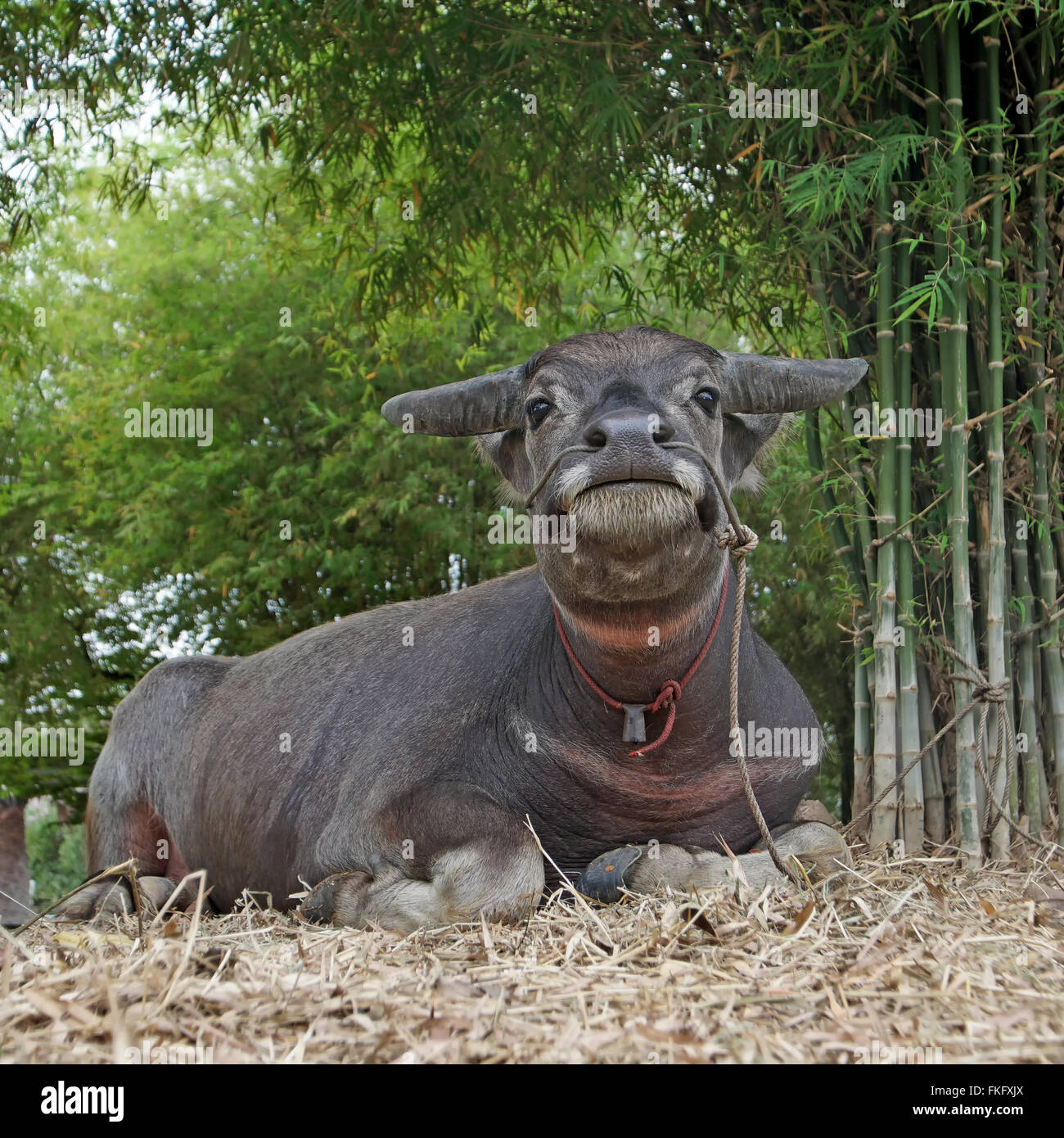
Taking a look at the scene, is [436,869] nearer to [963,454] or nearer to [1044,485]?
[963,454]

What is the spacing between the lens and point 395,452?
850cm

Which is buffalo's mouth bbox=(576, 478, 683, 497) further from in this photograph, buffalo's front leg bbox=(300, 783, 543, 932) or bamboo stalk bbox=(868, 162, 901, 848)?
bamboo stalk bbox=(868, 162, 901, 848)

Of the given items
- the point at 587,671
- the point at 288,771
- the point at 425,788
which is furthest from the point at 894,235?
the point at 288,771

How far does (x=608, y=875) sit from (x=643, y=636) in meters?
0.63

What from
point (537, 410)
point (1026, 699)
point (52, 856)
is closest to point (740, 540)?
point (537, 410)

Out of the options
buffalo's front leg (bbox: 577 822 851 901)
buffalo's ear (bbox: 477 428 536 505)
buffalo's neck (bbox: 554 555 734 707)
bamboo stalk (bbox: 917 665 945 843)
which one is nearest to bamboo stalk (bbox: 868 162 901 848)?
bamboo stalk (bbox: 917 665 945 843)

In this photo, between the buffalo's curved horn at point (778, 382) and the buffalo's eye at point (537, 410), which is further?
the buffalo's curved horn at point (778, 382)

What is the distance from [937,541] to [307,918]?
2274 mm

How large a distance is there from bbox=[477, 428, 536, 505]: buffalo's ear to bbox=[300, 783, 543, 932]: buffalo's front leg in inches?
36.5

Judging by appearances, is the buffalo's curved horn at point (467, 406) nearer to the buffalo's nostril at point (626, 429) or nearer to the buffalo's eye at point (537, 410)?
the buffalo's eye at point (537, 410)

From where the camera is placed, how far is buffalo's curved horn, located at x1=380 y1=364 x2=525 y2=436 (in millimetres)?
3252

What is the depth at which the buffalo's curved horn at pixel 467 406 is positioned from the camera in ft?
10.7

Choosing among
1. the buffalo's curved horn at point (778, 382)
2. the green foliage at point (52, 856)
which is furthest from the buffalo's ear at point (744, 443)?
the green foliage at point (52, 856)

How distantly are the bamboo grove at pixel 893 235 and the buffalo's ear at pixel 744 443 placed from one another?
17.3 inches
